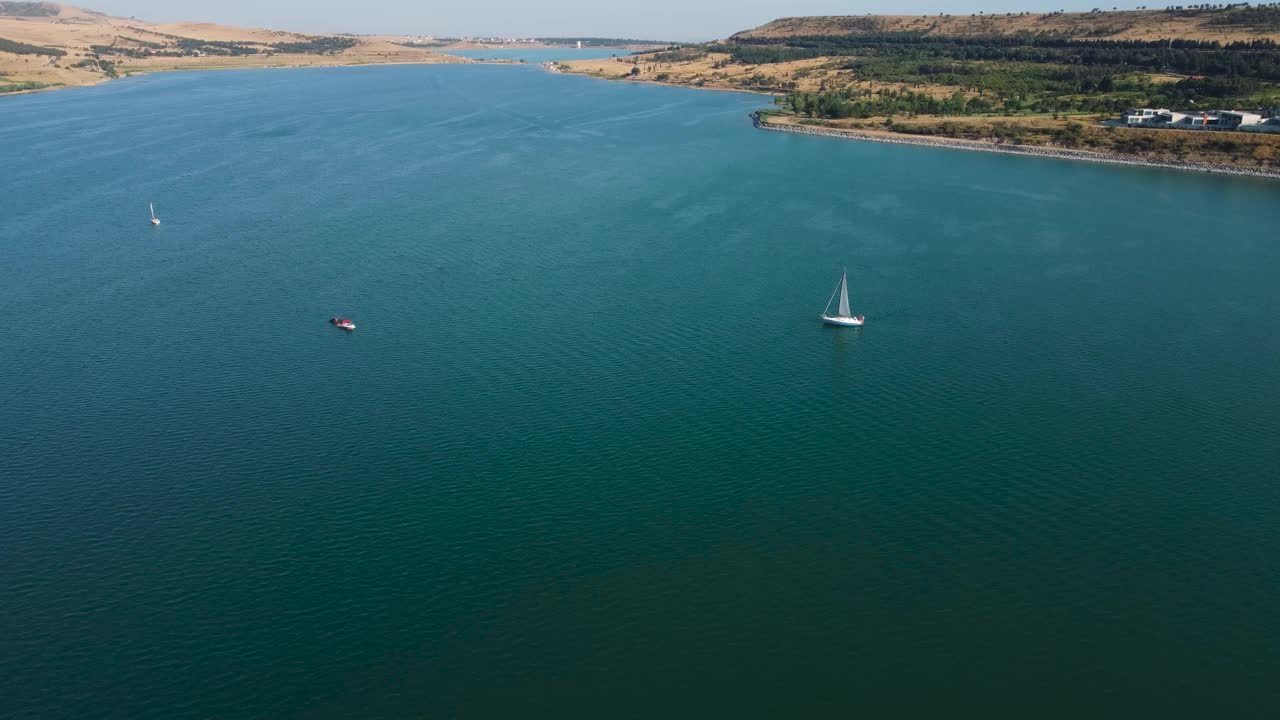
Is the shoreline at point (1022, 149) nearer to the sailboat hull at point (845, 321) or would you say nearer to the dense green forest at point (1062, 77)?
the dense green forest at point (1062, 77)

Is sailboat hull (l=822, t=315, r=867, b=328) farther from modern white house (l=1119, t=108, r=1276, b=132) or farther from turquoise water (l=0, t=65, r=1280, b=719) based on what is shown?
modern white house (l=1119, t=108, r=1276, b=132)

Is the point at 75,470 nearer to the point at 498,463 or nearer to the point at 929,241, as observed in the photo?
the point at 498,463

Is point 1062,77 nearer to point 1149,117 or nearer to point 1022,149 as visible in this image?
point 1149,117

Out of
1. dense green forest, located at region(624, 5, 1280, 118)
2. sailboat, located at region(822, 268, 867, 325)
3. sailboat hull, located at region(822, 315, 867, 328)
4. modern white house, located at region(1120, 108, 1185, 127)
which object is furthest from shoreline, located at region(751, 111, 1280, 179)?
sailboat hull, located at region(822, 315, 867, 328)

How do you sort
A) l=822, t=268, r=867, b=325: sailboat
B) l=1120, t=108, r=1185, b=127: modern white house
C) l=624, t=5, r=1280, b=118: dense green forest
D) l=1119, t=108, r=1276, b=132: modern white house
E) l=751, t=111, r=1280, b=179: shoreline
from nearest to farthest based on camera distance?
1. l=822, t=268, r=867, b=325: sailboat
2. l=751, t=111, r=1280, b=179: shoreline
3. l=1119, t=108, r=1276, b=132: modern white house
4. l=1120, t=108, r=1185, b=127: modern white house
5. l=624, t=5, r=1280, b=118: dense green forest

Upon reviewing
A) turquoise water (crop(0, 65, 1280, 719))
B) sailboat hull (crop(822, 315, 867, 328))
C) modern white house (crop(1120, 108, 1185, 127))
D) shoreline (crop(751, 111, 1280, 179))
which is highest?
modern white house (crop(1120, 108, 1185, 127))

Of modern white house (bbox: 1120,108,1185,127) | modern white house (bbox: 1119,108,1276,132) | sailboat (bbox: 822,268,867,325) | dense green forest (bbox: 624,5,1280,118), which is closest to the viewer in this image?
sailboat (bbox: 822,268,867,325)

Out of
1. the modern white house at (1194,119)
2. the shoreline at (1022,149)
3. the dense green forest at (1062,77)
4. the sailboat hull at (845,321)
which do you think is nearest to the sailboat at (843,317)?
the sailboat hull at (845,321)
